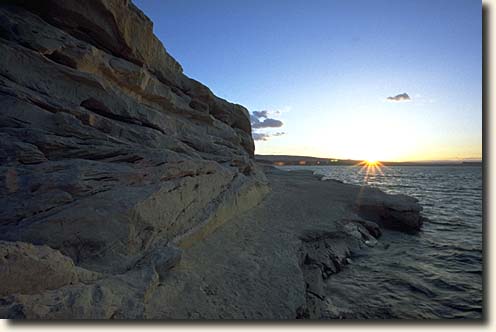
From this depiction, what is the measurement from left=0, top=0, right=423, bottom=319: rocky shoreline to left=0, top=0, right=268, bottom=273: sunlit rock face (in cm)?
4

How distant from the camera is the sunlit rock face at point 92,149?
6293mm

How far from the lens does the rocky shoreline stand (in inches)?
201

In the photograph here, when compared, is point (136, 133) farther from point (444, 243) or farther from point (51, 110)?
point (444, 243)

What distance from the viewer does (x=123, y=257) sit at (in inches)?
256

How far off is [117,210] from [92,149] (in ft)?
9.63

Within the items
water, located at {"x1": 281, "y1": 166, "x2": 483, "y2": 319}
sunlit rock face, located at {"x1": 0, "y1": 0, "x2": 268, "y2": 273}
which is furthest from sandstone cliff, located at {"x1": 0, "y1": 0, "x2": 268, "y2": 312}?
water, located at {"x1": 281, "y1": 166, "x2": 483, "y2": 319}

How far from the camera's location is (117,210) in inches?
274

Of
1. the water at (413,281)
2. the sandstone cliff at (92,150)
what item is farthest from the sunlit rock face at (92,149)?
the water at (413,281)

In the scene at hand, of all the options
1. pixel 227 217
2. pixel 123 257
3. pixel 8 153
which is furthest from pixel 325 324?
pixel 8 153

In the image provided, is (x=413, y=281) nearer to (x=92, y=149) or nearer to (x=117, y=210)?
(x=117, y=210)

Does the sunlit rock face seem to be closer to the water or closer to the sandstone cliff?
the sandstone cliff

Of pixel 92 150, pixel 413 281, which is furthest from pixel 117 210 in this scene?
pixel 413 281

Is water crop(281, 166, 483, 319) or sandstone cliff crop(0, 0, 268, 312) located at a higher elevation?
sandstone cliff crop(0, 0, 268, 312)

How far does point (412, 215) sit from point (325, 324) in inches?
602
